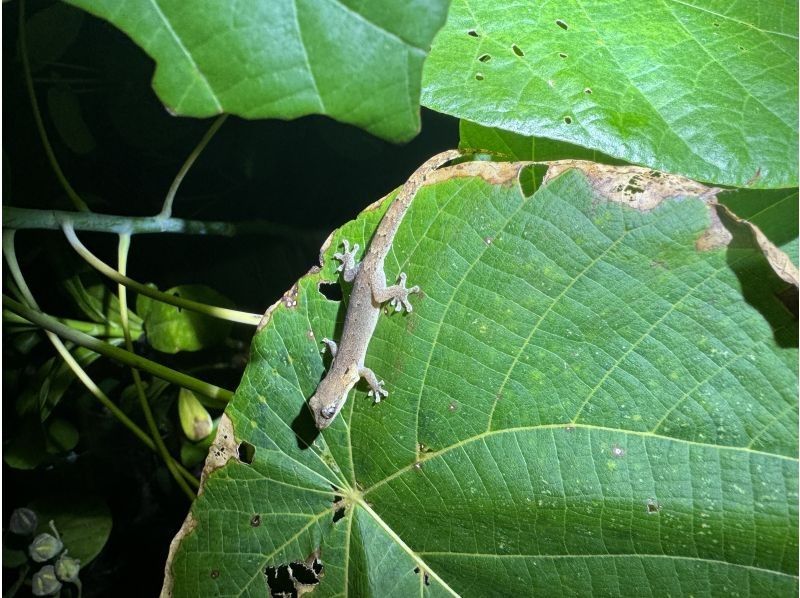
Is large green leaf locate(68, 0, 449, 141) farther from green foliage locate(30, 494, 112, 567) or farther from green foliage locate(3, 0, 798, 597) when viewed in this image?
green foliage locate(30, 494, 112, 567)

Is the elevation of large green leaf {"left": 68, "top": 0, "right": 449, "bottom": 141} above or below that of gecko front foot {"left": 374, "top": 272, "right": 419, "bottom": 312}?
above

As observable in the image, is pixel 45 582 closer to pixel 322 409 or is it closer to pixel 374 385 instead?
pixel 322 409

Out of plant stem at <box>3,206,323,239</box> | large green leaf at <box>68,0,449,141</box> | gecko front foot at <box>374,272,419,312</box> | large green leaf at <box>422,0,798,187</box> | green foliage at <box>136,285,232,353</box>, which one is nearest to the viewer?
large green leaf at <box>68,0,449,141</box>

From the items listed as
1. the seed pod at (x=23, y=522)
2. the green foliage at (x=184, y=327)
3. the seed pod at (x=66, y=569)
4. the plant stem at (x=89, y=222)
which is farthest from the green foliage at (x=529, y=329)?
the seed pod at (x=23, y=522)

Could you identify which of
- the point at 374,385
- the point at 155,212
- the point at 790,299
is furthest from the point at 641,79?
the point at 155,212

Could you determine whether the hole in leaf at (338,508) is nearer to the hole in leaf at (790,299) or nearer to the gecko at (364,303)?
the gecko at (364,303)

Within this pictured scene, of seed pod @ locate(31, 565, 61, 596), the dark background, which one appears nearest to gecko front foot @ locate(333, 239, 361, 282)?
the dark background

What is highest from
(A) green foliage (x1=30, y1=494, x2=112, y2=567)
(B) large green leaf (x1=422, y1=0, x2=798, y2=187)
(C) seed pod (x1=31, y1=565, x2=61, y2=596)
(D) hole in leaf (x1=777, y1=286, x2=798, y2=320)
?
(B) large green leaf (x1=422, y1=0, x2=798, y2=187)
